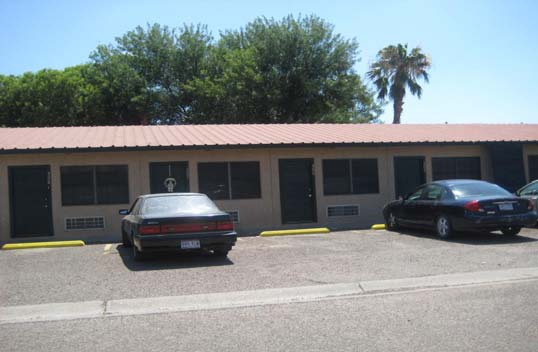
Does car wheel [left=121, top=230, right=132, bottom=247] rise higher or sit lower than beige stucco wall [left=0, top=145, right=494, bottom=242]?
lower

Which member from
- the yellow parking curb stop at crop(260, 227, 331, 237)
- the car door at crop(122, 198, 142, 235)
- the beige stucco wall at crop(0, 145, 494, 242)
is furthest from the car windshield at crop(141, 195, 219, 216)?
the beige stucco wall at crop(0, 145, 494, 242)

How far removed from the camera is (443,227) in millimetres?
12312

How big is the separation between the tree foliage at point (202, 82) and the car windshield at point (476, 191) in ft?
65.7

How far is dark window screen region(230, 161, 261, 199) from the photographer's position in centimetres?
1622

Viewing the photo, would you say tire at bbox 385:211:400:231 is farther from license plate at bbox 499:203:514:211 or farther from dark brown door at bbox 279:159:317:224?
license plate at bbox 499:203:514:211

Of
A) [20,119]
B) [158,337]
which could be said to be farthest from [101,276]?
[20,119]

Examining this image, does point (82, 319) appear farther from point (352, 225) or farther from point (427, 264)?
point (352, 225)

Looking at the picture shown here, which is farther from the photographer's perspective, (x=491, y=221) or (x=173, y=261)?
(x=491, y=221)

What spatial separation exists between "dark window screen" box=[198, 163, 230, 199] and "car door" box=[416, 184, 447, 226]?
5.80 m

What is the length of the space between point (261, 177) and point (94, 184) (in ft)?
16.2

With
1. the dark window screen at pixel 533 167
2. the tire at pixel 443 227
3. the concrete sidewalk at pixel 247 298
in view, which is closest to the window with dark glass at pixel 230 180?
the tire at pixel 443 227

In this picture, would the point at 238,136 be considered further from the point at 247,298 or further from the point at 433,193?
the point at 247,298

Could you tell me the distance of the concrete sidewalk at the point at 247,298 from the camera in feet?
21.9

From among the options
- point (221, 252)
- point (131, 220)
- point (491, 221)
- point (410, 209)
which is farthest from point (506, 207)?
point (131, 220)
